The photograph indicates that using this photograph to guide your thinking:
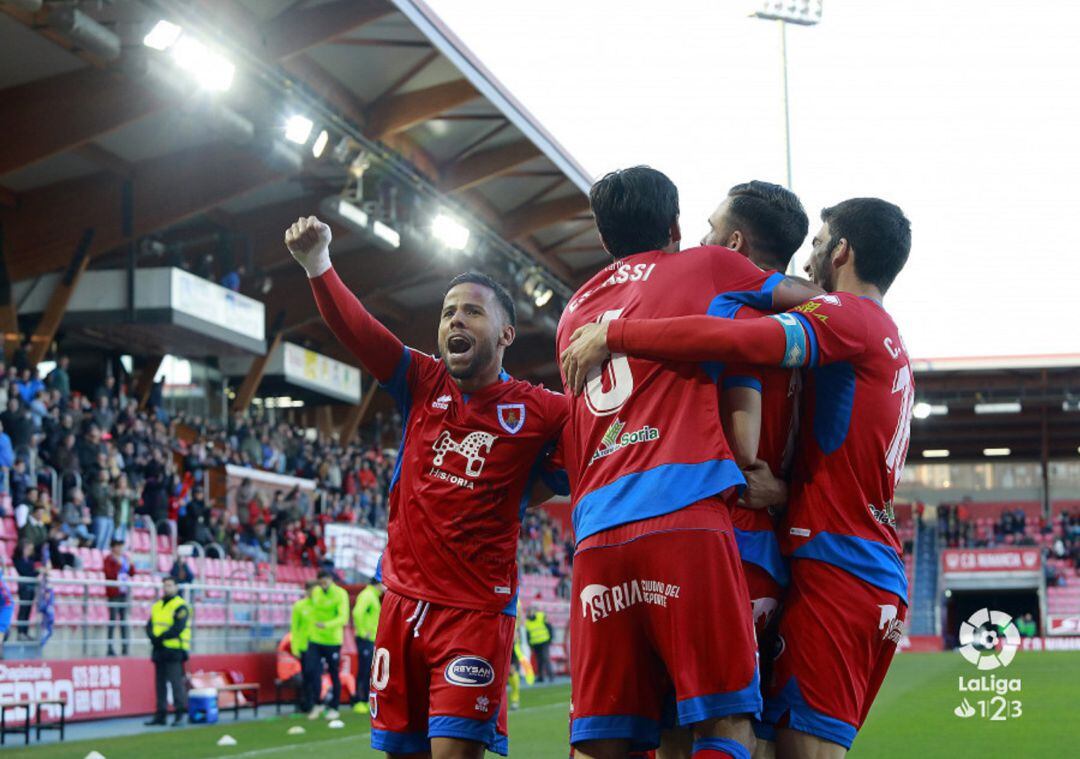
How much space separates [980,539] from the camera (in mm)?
58281

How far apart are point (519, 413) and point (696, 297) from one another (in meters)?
1.67

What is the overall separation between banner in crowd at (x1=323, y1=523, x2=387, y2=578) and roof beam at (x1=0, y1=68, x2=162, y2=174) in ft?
33.4

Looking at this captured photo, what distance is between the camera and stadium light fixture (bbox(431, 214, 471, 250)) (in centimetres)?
3077

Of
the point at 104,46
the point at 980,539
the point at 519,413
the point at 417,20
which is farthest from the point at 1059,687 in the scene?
the point at 980,539

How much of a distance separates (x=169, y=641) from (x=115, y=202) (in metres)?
12.2

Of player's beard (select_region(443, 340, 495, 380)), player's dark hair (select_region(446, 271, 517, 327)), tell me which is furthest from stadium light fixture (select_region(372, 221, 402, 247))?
player's beard (select_region(443, 340, 495, 380))

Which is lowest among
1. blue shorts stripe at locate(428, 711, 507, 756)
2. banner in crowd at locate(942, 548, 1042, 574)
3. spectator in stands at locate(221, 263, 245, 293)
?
banner in crowd at locate(942, 548, 1042, 574)

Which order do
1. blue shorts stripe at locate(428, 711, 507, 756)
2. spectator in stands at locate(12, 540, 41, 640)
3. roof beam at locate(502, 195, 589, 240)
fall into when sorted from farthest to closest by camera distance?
roof beam at locate(502, 195, 589, 240) → spectator in stands at locate(12, 540, 41, 640) → blue shorts stripe at locate(428, 711, 507, 756)

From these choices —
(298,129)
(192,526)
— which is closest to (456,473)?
(298,129)

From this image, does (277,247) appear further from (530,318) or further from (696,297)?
(696,297)

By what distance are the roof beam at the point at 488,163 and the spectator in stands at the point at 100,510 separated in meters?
11.9

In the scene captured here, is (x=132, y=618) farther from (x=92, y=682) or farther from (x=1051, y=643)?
(x=1051, y=643)

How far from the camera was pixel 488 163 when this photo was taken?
102 feet

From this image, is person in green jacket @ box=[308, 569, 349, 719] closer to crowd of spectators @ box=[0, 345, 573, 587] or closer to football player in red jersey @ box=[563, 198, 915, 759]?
crowd of spectators @ box=[0, 345, 573, 587]
